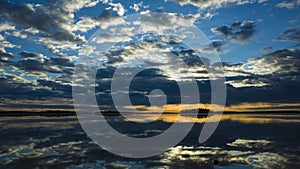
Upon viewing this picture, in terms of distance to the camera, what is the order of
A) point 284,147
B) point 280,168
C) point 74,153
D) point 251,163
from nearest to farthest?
point 280,168 < point 251,163 < point 74,153 < point 284,147

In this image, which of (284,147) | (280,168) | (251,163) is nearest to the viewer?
(280,168)

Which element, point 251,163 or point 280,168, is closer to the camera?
point 280,168

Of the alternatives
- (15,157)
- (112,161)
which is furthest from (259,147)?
(15,157)

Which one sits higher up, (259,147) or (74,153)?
(74,153)

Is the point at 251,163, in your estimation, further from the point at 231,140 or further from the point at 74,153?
the point at 74,153

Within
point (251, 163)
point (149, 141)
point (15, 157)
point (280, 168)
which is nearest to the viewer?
point (280, 168)

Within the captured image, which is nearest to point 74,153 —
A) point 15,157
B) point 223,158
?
point 15,157

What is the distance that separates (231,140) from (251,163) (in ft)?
29.0

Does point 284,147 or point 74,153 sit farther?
point 284,147

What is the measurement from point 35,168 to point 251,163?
40.0 feet

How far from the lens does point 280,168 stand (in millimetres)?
14422

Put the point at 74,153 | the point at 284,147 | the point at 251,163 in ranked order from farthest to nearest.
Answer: the point at 284,147 < the point at 74,153 < the point at 251,163

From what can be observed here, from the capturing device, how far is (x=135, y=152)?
62.3ft

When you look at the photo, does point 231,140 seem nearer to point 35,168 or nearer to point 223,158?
point 223,158
